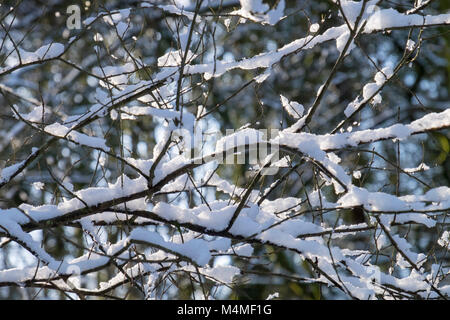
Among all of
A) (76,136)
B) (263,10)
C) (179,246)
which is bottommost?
(179,246)

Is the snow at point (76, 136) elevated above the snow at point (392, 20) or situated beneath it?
situated beneath

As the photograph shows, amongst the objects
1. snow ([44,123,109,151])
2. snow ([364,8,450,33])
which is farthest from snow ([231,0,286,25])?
snow ([44,123,109,151])

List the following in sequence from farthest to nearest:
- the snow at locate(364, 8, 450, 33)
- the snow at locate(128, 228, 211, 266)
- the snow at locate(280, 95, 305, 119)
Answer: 1. the snow at locate(280, 95, 305, 119)
2. the snow at locate(364, 8, 450, 33)
3. the snow at locate(128, 228, 211, 266)

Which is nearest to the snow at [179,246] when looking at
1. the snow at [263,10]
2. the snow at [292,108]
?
the snow at [263,10]

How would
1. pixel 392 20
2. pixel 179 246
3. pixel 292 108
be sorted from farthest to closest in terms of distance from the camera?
pixel 292 108
pixel 392 20
pixel 179 246

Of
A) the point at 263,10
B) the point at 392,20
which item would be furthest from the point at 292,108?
the point at 263,10

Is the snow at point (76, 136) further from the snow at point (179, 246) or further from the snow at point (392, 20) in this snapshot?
the snow at point (392, 20)

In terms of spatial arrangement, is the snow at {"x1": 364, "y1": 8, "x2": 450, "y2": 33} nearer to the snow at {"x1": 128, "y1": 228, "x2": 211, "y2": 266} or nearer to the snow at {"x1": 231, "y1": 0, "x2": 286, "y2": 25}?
the snow at {"x1": 231, "y1": 0, "x2": 286, "y2": 25}

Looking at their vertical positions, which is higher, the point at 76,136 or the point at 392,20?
the point at 392,20

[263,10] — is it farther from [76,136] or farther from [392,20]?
[76,136]

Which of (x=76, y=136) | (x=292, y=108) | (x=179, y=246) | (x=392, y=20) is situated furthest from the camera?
(x=292, y=108)

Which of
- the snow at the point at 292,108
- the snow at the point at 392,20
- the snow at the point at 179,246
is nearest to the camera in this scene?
the snow at the point at 179,246
